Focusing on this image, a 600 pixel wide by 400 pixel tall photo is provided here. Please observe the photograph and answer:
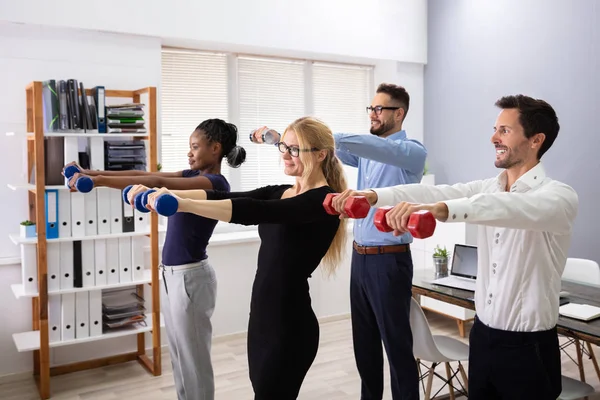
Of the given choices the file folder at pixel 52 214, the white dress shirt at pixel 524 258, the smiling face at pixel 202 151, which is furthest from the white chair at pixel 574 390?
the file folder at pixel 52 214

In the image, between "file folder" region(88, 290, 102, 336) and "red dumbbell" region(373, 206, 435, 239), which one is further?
"file folder" region(88, 290, 102, 336)

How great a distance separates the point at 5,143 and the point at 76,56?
2.39 feet

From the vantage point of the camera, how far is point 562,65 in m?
4.43

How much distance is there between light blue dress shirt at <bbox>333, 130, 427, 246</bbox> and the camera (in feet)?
7.72

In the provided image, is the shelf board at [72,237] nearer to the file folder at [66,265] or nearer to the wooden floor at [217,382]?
the file folder at [66,265]

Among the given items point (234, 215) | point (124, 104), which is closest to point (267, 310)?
point (234, 215)

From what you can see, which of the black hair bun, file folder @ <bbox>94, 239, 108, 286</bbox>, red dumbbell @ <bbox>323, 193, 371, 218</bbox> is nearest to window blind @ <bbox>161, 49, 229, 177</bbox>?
file folder @ <bbox>94, 239, 108, 286</bbox>

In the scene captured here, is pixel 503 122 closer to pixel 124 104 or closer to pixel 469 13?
pixel 124 104

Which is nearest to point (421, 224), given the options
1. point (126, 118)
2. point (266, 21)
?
point (126, 118)

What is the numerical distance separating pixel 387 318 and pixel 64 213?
6.90 ft

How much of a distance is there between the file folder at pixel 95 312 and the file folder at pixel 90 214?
1.28ft

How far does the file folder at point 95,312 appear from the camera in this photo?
376 centimetres

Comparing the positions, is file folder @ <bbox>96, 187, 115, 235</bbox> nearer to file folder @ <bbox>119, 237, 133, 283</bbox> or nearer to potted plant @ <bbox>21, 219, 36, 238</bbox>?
file folder @ <bbox>119, 237, 133, 283</bbox>

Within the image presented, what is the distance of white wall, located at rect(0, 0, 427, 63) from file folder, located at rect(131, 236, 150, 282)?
4.69 ft
